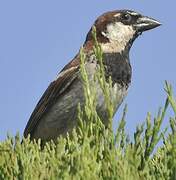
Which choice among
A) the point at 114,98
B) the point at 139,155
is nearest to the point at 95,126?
the point at 139,155

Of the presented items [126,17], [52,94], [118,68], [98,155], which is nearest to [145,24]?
[126,17]

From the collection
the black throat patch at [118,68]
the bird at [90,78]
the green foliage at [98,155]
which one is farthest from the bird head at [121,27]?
the green foliage at [98,155]

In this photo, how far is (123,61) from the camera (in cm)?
540

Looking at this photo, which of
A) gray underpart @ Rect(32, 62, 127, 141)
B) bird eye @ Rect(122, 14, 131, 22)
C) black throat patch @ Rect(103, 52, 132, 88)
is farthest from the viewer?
bird eye @ Rect(122, 14, 131, 22)

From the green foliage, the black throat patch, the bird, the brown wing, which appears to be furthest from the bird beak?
the green foliage

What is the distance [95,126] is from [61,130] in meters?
2.73

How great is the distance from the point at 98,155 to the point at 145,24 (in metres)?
3.45

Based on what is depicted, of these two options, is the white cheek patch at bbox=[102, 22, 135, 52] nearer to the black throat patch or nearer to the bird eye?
the bird eye

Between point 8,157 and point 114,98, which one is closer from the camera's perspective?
point 8,157

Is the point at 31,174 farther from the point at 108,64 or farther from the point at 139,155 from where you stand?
the point at 108,64

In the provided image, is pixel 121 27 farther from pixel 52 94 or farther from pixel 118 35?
pixel 52 94

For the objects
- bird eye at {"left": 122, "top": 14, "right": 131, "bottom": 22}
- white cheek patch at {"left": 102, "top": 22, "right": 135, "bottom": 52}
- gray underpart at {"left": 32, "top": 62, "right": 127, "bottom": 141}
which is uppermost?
bird eye at {"left": 122, "top": 14, "right": 131, "bottom": 22}

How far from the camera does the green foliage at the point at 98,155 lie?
221cm

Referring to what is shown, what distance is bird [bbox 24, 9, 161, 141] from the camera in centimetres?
504
